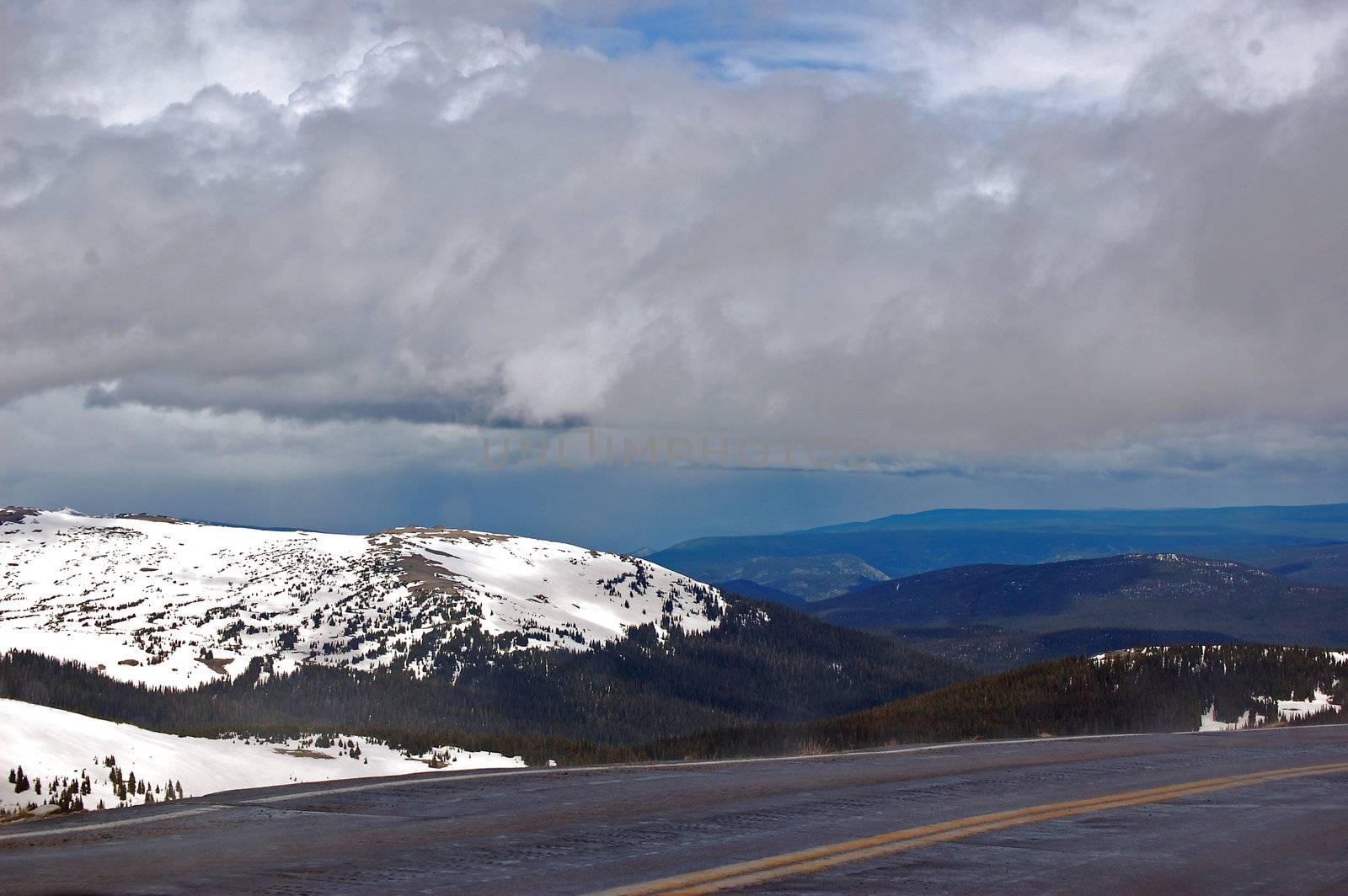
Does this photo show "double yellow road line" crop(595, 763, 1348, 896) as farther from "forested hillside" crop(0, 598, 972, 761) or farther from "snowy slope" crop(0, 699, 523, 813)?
"forested hillside" crop(0, 598, 972, 761)

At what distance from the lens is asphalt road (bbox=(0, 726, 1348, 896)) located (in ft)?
30.9

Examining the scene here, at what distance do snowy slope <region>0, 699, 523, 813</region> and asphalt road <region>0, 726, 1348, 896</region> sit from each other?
3.78 metres

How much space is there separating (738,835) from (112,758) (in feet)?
39.2

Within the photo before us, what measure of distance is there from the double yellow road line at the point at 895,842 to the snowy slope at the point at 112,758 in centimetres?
893

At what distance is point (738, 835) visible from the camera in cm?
1143

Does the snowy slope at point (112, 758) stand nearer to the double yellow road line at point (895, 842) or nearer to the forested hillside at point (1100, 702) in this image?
the double yellow road line at point (895, 842)

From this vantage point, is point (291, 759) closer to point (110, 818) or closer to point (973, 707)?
point (110, 818)

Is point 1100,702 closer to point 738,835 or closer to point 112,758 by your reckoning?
point 738,835

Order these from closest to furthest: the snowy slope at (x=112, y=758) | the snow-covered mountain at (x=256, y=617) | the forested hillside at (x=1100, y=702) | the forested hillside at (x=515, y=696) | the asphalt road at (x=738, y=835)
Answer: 1. the asphalt road at (x=738, y=835)
2. the snowy slope at (x=112, y=758)
3. the forested hillside at (x=1100, y=702)
4. the forested hillside at (x=515, y=696)
5. the snow-covered mountain at (x=256, y=617)

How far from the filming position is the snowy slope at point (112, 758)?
663 inches

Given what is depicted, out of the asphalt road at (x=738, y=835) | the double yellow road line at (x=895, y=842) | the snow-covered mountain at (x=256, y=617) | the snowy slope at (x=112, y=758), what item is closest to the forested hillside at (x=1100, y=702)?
the asphalt road at (x=738, y=835)

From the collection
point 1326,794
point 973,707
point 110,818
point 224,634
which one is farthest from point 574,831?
point 224,634

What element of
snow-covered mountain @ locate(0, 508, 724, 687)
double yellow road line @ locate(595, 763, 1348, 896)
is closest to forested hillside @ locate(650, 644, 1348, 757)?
double yellow road line @ locate(595, 763, 1348, 896)

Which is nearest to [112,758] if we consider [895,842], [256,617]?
[895,842]
